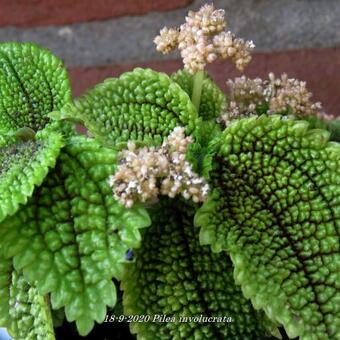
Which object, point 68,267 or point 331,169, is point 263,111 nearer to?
point 331,169

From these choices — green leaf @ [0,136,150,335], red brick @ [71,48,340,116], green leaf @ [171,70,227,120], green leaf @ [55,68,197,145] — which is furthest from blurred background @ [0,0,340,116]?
green leaf @ [0,136,150,335]

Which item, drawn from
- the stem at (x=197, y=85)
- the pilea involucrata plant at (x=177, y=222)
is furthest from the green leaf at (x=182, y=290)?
the stem at (x=197, y=85)

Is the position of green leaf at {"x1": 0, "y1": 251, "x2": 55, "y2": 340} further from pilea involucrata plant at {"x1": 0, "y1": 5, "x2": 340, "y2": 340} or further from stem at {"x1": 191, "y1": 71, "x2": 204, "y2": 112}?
stem at {"x1": 191, "y1": 71, "x2": 204, "y2": 112}

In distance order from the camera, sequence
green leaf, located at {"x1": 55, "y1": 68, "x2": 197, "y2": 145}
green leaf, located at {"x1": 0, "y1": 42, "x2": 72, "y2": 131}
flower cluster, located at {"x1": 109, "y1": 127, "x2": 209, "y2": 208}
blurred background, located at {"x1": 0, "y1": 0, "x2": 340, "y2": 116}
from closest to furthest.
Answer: flower cluster, located at {"x1": 109, "y1": 127, "x2": 209, "y2": 208} → green leaf, located at {"x1": 55, "y1": 68, "x2": 197, "y2": 145} → green leaf, located at {"x1": 0, "y1": 42, "x2": 72, "y2": 131} → blurred background, located at {"x1": 0, "y1": 0, "x2": 340, "y2": 116}

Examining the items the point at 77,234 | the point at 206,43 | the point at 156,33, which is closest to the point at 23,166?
the point at 77,234

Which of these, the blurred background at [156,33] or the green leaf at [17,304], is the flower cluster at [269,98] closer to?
the green leaf at [17,304]

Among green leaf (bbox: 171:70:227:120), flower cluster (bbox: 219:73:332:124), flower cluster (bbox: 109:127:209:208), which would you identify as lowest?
green leaf (bbox: 171:70:227:120)

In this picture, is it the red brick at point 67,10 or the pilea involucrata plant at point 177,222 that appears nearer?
the pilea involucrata plant at point 177,222
